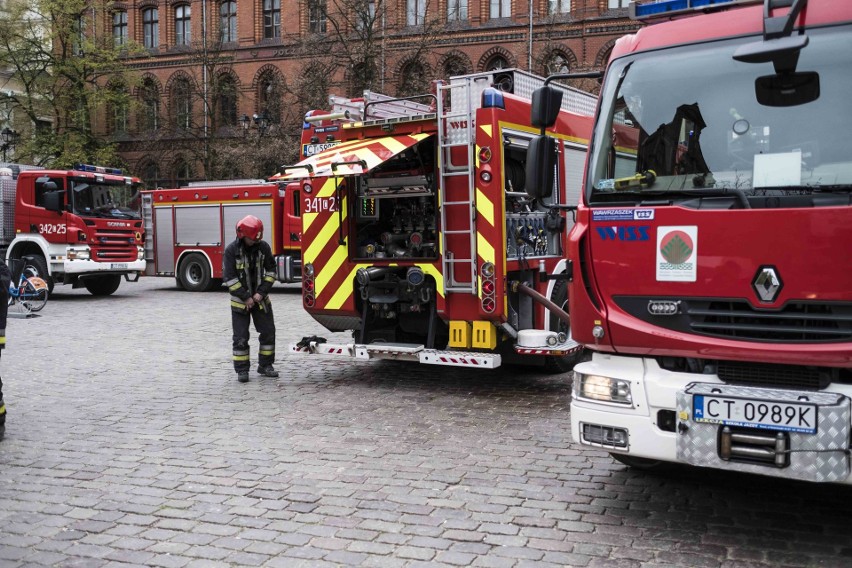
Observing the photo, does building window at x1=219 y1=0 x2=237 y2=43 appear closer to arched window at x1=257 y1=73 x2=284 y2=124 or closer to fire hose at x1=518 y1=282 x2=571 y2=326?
arched window at x1=257 y1=73 x2=284 y2=124

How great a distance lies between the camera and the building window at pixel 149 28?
46469 millimetres

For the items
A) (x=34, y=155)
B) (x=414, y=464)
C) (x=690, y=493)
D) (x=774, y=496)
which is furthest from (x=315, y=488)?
(x=34, y=155)

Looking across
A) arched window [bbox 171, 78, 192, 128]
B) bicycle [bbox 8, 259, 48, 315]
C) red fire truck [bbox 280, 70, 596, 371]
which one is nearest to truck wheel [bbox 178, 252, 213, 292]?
bicycle [bbox 8, 259, 48, 315]

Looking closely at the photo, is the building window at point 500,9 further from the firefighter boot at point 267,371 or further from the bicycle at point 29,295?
the firefighter boot at point 267,371

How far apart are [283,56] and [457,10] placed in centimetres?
972

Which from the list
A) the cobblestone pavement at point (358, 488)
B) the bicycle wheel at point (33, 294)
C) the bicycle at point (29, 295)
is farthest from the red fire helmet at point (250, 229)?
the bicycle wheel at point (33, 294)

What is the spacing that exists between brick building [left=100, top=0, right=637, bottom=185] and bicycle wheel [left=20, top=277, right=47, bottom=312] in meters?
15.3

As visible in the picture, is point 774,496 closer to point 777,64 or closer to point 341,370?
point 777,64

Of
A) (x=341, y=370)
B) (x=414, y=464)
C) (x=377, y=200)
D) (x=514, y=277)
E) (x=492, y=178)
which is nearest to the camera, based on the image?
(x=414, y=464)

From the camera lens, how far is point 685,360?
440cm

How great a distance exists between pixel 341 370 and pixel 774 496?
556cm

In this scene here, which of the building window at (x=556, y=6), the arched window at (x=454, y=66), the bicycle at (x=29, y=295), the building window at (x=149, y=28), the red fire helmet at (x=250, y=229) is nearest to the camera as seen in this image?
the red fire helmet at (x=250, y=229)

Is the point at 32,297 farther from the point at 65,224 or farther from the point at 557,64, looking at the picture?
the point at 557,64

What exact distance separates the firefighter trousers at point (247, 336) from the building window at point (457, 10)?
32.3 meters
